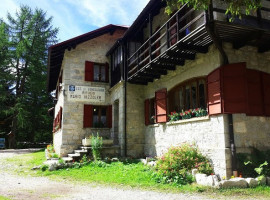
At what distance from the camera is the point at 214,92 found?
293 inches

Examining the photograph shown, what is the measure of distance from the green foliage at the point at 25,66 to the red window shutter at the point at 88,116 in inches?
552

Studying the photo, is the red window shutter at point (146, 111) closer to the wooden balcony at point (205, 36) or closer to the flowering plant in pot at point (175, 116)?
the flowering plant in pot at point (175, 116)

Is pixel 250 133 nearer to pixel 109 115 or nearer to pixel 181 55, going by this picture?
pixel 181 55

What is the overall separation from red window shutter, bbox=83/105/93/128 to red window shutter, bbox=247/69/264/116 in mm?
8663

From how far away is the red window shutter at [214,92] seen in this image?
284 inches

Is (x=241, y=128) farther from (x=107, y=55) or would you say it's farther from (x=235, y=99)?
(x=107, y=55)

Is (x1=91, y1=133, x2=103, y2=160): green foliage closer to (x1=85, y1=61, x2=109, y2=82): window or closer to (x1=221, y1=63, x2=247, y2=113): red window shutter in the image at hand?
(x1=85, y1=61, x2=109, y2=82): window

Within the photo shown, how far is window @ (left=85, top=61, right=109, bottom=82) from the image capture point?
1376cm

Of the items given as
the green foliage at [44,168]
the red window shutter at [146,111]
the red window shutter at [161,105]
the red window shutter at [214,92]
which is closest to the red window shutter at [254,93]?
the red window shutter at [214,92]

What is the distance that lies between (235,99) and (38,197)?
6.05 meters

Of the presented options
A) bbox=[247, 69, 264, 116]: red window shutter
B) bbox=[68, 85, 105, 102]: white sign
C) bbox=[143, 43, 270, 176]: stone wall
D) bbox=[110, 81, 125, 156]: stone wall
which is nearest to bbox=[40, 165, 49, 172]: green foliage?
bbox=[110, 81, 125, 156]: stone wall

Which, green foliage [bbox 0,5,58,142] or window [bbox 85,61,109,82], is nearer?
window [bbox 85,61,109,82]

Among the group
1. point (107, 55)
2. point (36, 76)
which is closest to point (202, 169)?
point (107, 55)

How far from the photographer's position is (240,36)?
693cm
